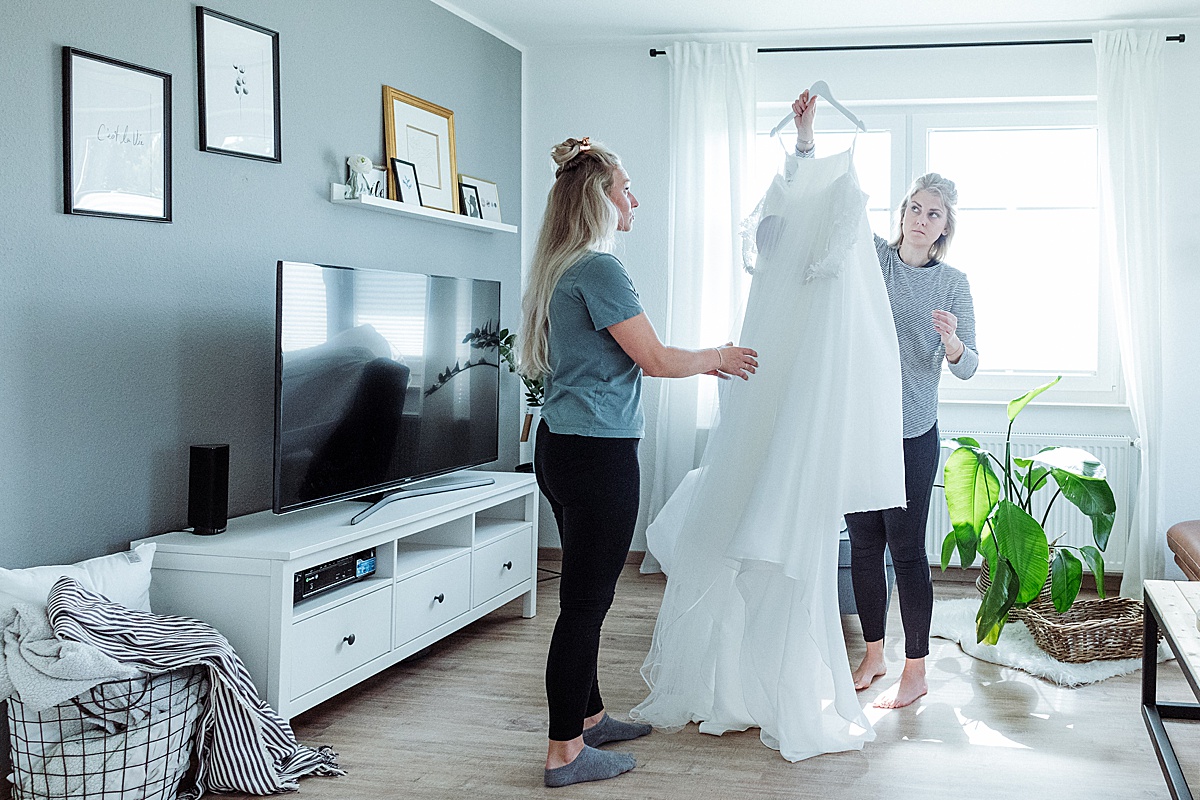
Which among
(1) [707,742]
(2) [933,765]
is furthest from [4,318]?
(2) [933,765]

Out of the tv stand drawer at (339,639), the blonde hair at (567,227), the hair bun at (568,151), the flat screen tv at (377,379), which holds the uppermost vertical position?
the hair bun at (568,151)

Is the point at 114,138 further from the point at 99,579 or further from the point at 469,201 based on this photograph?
the point at 469,201

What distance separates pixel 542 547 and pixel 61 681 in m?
2.97

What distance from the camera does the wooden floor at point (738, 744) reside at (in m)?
2.40

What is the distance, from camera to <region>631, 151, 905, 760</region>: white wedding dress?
2500mm

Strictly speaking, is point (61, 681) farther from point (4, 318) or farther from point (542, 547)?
point (542, 547)

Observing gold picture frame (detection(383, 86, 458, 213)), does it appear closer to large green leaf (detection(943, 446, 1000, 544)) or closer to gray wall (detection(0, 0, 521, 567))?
gray wall (detection(0, 0, 521, 567))

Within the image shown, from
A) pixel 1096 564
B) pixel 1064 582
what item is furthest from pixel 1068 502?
pixel 1064 582

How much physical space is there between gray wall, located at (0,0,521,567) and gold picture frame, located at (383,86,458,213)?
6cm

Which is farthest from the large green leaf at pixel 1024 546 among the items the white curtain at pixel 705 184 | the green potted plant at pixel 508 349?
the white curtain at pixel 705 184

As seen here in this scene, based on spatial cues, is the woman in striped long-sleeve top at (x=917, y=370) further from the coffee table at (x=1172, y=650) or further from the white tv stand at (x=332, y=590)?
the white tv stand at (x=332, y=590)

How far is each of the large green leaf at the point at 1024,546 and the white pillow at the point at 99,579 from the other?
2366 millimetres

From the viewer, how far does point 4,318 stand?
90.4 inches

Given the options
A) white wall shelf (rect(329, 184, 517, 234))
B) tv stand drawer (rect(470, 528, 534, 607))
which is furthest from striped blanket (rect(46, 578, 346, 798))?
white wall shelf (rect(329, 184, 517, 234))
